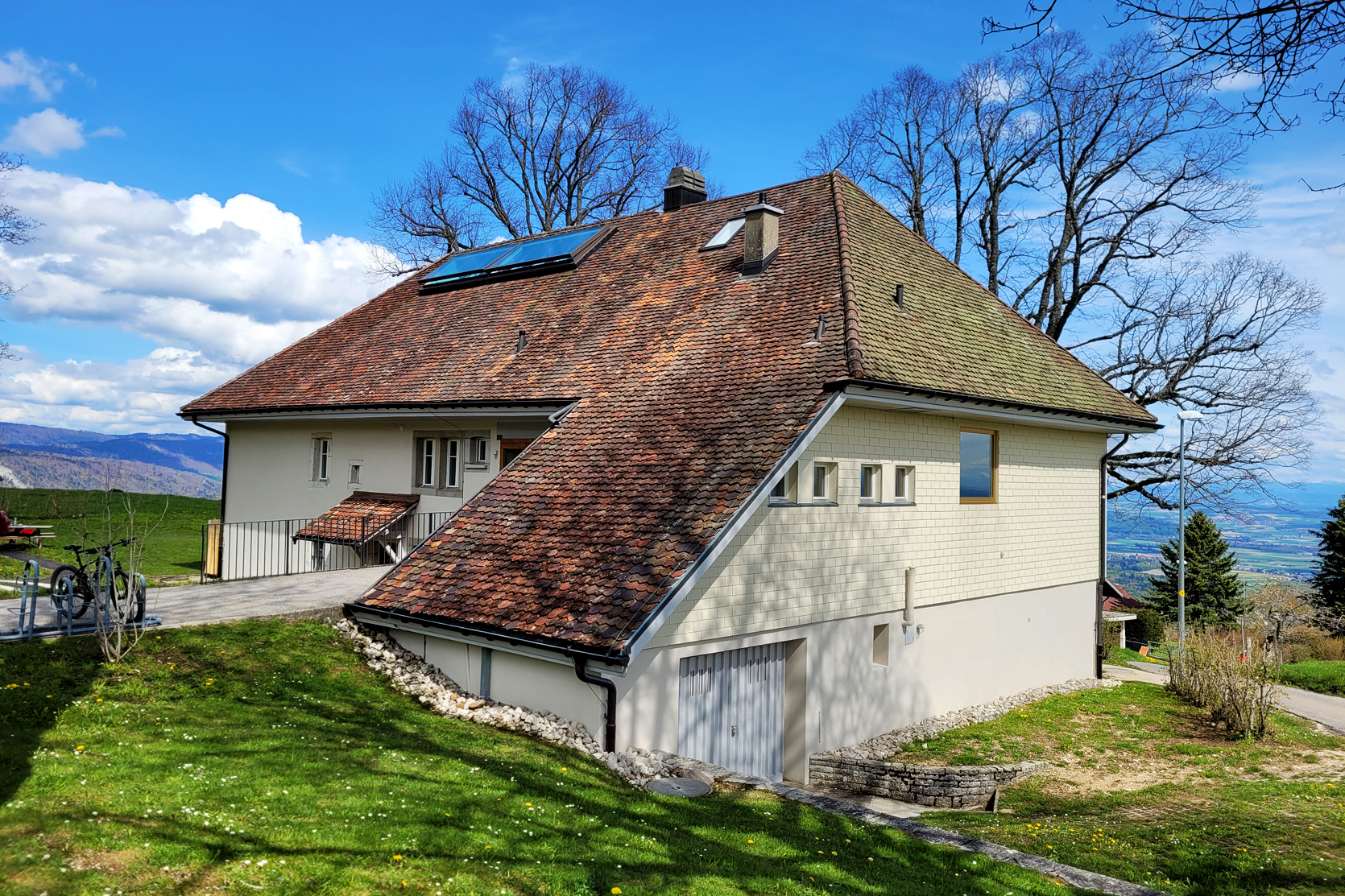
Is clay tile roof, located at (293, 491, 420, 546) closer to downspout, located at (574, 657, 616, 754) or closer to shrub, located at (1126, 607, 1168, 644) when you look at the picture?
downspout, located at (574, 657, 616, 754)

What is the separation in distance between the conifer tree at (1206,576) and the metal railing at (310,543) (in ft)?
112

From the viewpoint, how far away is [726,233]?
18.6m

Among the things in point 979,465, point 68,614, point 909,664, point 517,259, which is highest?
point 517,259

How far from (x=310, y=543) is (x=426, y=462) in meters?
3.49

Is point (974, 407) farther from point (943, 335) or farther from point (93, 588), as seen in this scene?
point (93, 588)

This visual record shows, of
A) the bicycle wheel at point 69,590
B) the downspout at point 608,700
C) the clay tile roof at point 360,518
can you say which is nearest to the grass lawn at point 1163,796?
the downspout at point 608,700

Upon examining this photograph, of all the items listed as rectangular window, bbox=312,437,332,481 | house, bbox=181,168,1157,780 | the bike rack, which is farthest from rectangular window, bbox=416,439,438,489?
the bike rack

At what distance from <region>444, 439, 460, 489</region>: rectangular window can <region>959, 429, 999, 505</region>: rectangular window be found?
9.61 m

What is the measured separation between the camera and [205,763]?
755 centimetres

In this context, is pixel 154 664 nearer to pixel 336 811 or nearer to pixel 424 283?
pixel 336 811

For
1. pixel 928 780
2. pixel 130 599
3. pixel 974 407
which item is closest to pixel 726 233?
pixel 974 407

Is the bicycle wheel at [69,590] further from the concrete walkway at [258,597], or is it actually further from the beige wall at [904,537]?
the beige wall at [904,537]

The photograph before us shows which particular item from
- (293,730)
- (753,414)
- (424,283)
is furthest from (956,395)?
(424,283)

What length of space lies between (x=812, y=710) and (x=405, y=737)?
577 centimetres
